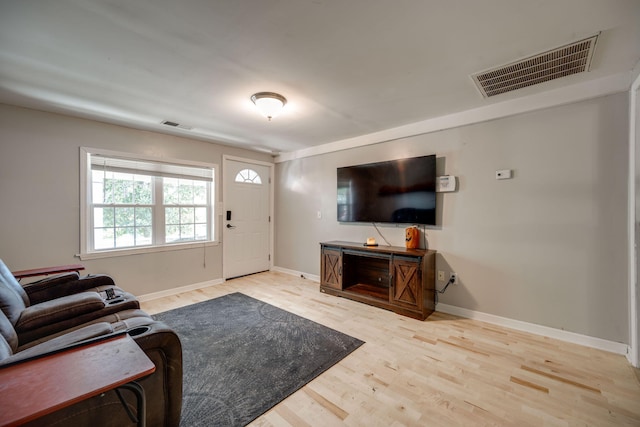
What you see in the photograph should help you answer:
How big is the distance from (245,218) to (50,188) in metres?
2.62

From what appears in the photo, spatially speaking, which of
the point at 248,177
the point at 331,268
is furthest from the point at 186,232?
the point at 331,268

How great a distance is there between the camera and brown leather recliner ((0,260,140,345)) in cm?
162

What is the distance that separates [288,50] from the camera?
1.93 metres

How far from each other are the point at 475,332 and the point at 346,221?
2.24m

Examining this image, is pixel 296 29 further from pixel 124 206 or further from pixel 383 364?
pixel 124 206

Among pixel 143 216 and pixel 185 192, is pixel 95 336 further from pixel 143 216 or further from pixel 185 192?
pixel 185 192

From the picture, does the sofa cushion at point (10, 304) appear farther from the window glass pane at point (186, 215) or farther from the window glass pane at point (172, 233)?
the window glass pane at point (186, 215)

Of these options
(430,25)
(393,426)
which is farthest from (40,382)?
(430,25)

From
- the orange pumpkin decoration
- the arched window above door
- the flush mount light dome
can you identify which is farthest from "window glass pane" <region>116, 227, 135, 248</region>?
the orange pumpkin decoration

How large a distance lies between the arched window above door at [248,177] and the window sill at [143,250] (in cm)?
126

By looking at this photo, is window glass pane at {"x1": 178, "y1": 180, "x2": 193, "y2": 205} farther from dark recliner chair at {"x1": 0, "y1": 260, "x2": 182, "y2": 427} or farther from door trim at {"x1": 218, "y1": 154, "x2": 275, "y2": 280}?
dark recliner chair at {"x1": 0, "y1": 260, "x2": 182, "y2": 427}

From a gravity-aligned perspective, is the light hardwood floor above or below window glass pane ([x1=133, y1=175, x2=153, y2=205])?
below

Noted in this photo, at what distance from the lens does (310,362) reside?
2211 millimetres

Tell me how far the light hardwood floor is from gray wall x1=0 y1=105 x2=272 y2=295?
2.98 metres
